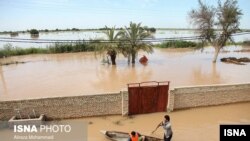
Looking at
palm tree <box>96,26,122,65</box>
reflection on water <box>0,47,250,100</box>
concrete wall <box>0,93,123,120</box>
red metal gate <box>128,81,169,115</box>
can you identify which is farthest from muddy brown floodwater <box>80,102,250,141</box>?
palm tree <box>96,26,122,65</box>

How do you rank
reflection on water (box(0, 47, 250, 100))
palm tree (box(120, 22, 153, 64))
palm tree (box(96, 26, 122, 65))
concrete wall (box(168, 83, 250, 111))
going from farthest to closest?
palm tree (box(120, 22, 153, 64))
palm tree (box(96, 26, 122, 65))
reflection on water (box(0, 47, 250, 100))
concrete wall (box(168, 83, 250, 111))

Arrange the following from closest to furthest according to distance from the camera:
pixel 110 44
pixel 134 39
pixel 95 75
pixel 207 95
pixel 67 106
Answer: pixel 67 106
pixel 207 95
pixel 95 75
pixel 110 44
pixel 134 39

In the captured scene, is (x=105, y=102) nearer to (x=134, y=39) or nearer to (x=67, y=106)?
(x=67, y=106)

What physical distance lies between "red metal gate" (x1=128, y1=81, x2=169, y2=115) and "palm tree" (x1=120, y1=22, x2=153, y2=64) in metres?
9.54

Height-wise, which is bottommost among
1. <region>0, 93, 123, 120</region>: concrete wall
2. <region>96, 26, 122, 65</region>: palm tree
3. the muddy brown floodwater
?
the muddy brown floodwater

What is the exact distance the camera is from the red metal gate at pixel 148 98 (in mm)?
12086

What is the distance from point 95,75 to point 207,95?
920cm

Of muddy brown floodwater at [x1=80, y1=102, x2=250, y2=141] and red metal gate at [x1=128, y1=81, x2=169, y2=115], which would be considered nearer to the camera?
muddy brown floodwater at [x1=80, y1=102, x2=250, y2=141]

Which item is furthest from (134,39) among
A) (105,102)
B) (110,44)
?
(105,102)

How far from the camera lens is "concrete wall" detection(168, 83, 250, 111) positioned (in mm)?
12719

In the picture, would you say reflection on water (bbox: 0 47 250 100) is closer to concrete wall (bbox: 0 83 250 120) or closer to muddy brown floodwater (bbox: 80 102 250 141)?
concrete wall (bbox: 0 83 250 120)

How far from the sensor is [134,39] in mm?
21609

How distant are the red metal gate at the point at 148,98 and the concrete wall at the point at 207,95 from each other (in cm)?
41

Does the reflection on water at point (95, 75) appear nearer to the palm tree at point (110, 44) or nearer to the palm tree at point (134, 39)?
the palm tree at point (110, 44)
